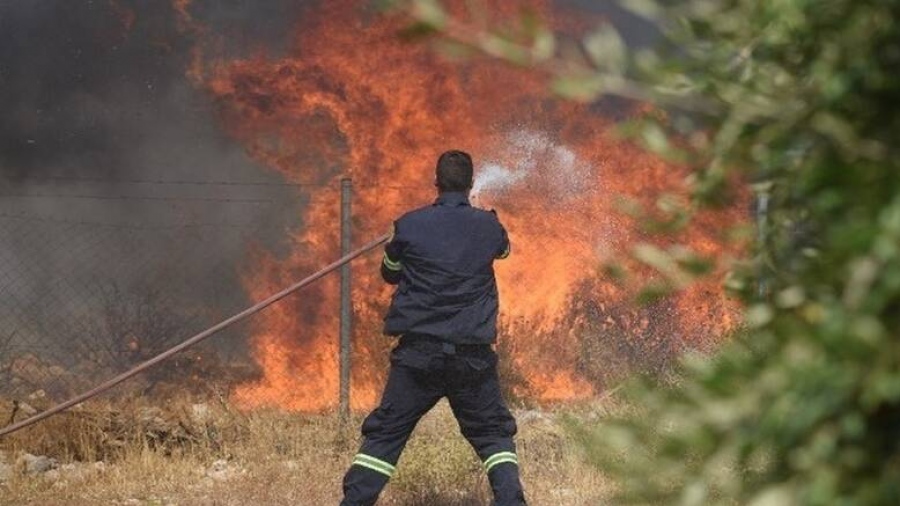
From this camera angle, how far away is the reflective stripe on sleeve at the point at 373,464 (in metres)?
6.21

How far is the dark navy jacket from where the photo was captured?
20.5 feet

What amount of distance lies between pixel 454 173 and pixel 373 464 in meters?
1.36

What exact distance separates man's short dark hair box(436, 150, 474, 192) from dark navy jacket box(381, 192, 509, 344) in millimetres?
41

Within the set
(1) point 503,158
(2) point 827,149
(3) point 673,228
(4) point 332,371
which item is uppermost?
(2) point 827,149

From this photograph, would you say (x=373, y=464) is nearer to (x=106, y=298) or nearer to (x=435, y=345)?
(x=435, y=345)

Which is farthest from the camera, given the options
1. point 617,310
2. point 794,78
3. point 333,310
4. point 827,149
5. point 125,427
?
point 333,310

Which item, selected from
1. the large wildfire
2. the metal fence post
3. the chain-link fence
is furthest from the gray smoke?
the metal fence post

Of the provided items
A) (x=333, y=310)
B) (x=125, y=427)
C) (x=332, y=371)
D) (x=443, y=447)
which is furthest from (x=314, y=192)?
(x=443, y=447)

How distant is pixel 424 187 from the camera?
1274 cm

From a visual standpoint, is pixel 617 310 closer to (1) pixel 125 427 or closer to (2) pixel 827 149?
(1) pixel 125 427

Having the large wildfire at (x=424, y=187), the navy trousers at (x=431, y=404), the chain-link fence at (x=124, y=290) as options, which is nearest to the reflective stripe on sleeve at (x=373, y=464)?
the navy trousers at (x=431, y=404)

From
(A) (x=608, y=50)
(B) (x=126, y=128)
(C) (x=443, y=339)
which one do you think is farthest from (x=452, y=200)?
(B) (x=126, y=128)

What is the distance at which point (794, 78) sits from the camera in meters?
1.75

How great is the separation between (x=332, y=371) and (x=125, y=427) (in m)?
3.56
